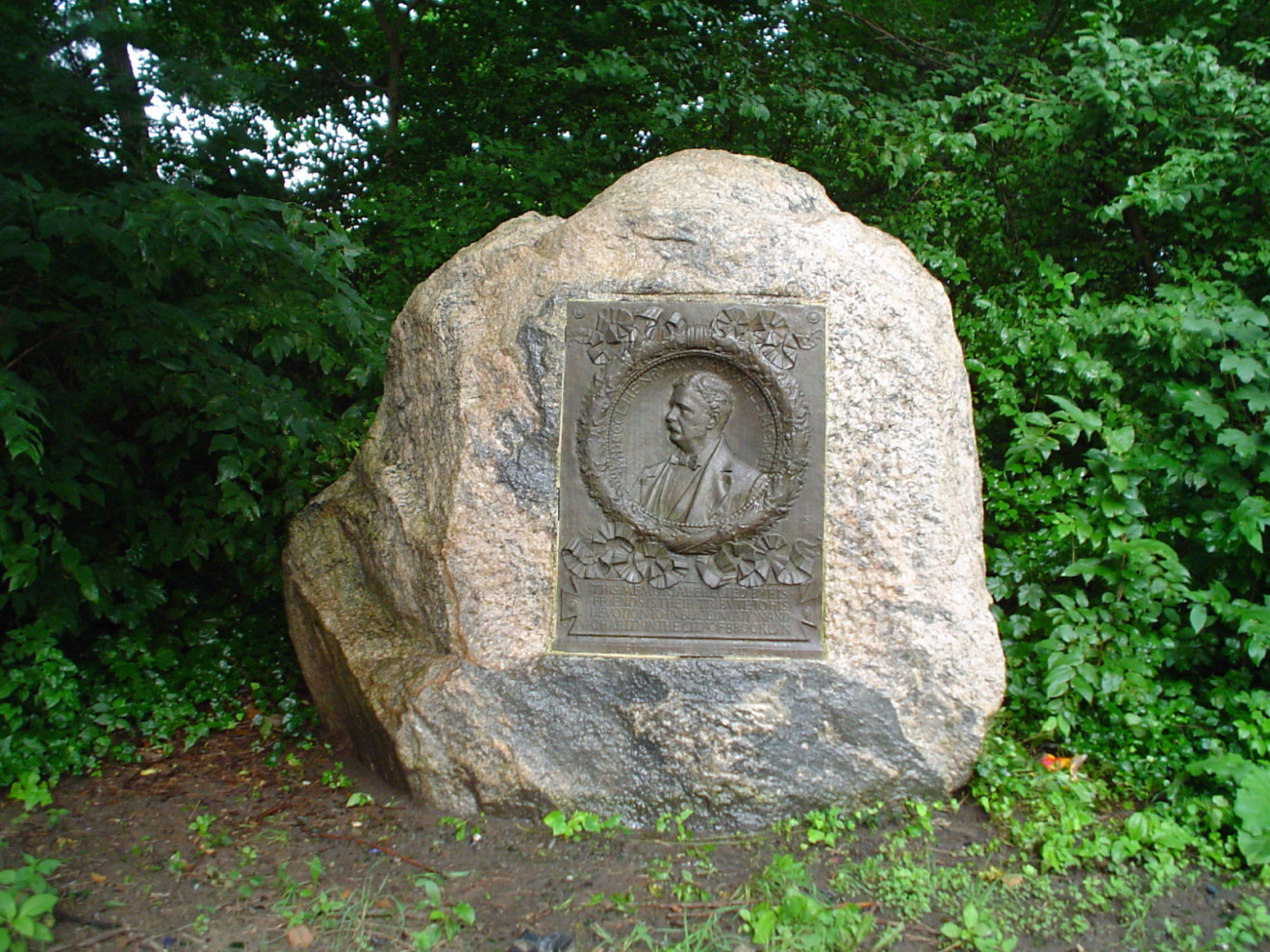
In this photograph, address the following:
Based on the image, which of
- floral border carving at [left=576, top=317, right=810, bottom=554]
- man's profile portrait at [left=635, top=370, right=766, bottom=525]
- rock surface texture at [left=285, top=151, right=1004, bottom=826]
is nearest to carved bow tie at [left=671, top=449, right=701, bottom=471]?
man's profile portrait at [left=635, top=370, right=766, bottom=525]

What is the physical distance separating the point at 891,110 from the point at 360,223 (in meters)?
3.77

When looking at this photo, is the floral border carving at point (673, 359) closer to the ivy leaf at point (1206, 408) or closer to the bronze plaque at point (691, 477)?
the bronze plaque at point (691, 477)

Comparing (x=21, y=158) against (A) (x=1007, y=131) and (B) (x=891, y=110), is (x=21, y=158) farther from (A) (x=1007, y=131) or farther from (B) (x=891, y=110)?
(A) (x=1007, y=131)

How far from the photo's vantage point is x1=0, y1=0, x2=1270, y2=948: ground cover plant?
3.07 metres

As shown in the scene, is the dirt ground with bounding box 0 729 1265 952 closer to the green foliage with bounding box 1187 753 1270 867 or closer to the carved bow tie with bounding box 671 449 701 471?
the green foliage with bounding box 1187 753 1270 867

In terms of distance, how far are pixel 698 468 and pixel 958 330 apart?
2359 mm

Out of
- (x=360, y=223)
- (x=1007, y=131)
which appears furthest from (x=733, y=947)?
(x=360, y=223)

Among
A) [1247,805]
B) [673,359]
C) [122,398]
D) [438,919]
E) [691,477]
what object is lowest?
[438,919]

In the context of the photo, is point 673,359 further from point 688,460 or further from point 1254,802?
point 1254,802

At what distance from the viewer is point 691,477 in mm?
3320

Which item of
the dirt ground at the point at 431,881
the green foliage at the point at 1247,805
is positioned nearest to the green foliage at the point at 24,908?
the dirt ground at the point at 431,881

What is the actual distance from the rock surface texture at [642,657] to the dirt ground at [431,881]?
6.8 inches

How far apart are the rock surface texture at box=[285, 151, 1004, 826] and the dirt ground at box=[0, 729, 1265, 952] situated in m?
0.17

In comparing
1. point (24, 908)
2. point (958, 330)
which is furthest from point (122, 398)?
point (958, 330)
